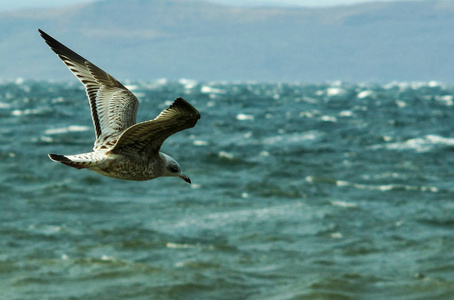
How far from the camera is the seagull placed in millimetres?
4875

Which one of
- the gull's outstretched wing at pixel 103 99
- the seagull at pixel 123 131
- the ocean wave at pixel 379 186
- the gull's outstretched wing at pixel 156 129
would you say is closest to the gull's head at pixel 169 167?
the seagull at pixel 123 131

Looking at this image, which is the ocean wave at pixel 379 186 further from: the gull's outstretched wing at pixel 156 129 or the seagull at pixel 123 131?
the gull's outstretched wing at pixel 156 129

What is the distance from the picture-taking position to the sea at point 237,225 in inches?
513

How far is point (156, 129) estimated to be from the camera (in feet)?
16.8

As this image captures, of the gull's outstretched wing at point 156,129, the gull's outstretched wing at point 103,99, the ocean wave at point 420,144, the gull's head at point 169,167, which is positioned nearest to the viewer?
the gull's outstretched wing at point 156,129

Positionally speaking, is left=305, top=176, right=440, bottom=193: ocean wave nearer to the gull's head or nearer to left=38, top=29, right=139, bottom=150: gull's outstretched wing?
left=38, top=29, right=139, bottom=150: gull's outstretched wing

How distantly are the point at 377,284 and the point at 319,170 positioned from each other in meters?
12.5

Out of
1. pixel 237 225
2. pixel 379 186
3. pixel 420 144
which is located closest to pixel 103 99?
pixel 237 225

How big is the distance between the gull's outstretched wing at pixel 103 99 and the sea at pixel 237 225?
6.42 m

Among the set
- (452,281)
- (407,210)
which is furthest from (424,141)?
(452,281)

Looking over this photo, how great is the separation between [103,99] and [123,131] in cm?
80

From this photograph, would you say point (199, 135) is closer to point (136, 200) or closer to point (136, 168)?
point (136, 200)

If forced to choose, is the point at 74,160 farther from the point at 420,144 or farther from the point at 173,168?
the point at 420,144

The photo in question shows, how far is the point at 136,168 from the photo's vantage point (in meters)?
5.43
